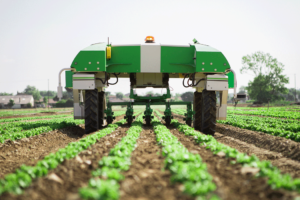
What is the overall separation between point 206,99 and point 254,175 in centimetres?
535

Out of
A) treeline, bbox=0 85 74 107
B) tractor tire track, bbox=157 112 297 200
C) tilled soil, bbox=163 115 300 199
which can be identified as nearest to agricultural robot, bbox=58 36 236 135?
tilled soil, bbox=163 115 300 199

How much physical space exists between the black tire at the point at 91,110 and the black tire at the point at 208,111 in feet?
12.9

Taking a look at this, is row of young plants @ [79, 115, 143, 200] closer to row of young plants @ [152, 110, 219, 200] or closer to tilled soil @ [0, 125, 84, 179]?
row of young plants @ [152, 110, 219, 200]

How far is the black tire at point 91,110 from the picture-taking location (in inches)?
341

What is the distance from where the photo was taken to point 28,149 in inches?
270

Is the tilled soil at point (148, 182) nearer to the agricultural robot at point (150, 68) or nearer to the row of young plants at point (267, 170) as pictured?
the row of young plants at point (267, 170)

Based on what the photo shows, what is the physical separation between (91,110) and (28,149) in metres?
2.51

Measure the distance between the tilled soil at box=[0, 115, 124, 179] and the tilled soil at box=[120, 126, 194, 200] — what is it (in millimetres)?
2135

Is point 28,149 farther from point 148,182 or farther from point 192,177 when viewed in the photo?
point 192,177

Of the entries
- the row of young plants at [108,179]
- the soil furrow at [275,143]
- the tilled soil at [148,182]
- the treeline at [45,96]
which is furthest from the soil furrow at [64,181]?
the treeline at [45,96]

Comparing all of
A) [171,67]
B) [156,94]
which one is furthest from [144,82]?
[171,67]

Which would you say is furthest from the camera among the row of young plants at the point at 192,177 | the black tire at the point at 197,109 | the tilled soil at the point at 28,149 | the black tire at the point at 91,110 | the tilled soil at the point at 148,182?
the black tire at the point at 197,109

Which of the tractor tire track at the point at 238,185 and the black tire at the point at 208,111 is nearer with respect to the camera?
the tractor tire track at the point at 238,185

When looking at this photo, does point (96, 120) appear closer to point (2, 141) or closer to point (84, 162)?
point (2, 141)
